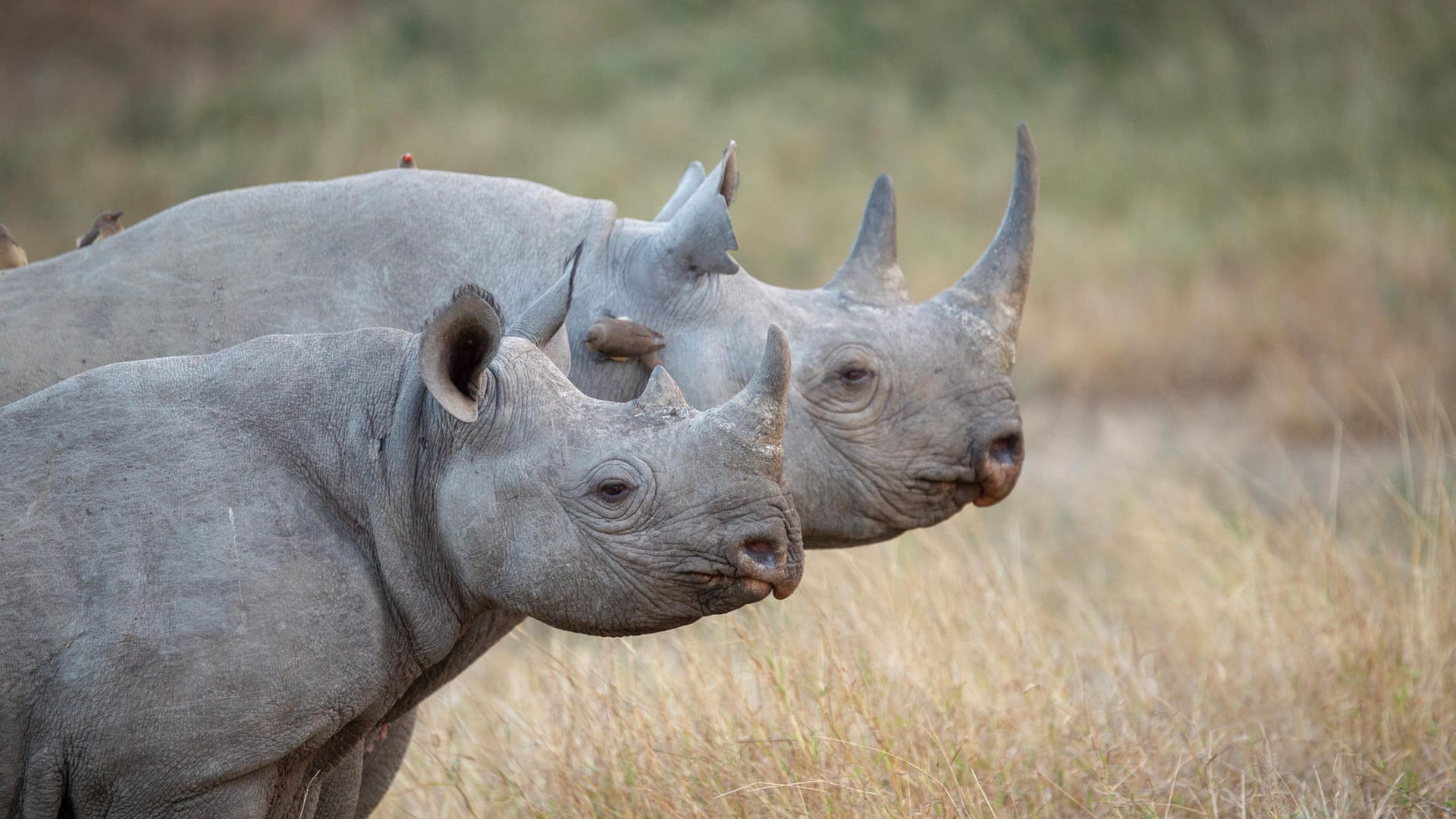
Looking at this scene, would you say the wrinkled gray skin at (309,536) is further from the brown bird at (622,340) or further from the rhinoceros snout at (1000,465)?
the rhinoceros snout at (1000,465)

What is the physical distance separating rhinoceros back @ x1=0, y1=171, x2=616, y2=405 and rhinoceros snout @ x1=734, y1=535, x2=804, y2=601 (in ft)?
3.63

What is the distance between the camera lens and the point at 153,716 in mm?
2686

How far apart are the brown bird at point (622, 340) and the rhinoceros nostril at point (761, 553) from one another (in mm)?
858

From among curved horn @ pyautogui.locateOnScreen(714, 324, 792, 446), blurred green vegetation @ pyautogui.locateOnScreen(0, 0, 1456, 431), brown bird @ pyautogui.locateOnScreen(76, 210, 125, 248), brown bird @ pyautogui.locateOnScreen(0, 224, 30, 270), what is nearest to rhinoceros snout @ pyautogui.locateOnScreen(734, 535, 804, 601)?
curved horn @ pyautogui.locateOnScreen(714, 324, 792, 446)

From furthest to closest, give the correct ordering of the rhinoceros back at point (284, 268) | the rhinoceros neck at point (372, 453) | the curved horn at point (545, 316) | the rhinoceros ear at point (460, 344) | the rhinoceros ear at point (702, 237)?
the rhinoceros ear at point (702, 237) → the rhinoceros back at point (284, 268) → the curved horn at point (545, 316) → the rhinoceros neck at point (372, 453) → the rhinoceros ear at point (460, 344)

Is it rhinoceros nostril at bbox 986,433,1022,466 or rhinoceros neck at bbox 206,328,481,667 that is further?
rhinoceros nostril at bbox 986,433,1022,466

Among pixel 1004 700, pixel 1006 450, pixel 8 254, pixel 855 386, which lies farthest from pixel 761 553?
pixel 8 254

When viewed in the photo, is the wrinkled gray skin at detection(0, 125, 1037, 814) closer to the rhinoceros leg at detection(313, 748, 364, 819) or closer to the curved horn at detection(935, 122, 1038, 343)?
the curved horn at detection(935, 122, 1038, 343)

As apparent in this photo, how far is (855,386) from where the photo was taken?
12.7 ft

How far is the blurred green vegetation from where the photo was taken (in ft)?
39.8

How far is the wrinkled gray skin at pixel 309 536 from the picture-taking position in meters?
2.70

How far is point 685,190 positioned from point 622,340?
89cm

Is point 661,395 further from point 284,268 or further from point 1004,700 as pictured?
point 1004,700

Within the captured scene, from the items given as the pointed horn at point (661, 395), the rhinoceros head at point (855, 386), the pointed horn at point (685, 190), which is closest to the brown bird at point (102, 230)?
the rhinoceros head at point (855, 386)
